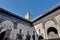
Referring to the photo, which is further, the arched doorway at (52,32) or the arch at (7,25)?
the arch at (7,25)

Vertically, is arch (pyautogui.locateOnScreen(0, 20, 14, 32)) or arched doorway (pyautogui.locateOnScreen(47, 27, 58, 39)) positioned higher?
arch (pyautogui.locateOnScreen(0, 20, 14, 32))

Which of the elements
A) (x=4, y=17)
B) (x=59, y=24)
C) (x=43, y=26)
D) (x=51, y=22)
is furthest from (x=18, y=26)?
(x=59, y=24)

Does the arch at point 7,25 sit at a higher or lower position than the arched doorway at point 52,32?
higher

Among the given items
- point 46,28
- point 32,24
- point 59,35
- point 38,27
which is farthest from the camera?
point 32,24

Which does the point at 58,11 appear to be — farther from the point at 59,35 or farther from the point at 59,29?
the point at 59,35

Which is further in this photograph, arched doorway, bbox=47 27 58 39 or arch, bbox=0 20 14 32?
arch, bbox=0 20 14 32

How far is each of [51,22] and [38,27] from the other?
1.37 meters

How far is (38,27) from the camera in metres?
7.57

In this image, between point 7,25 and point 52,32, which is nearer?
point 52,32

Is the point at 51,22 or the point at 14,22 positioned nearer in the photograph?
the point at 51,22

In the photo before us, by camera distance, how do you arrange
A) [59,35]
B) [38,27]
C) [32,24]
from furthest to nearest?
[32,24] < [38,27] < [59,35]

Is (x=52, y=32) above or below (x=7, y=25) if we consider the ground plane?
below

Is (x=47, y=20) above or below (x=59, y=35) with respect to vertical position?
above

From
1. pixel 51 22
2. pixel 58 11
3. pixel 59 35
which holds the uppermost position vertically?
pixel 58 11
